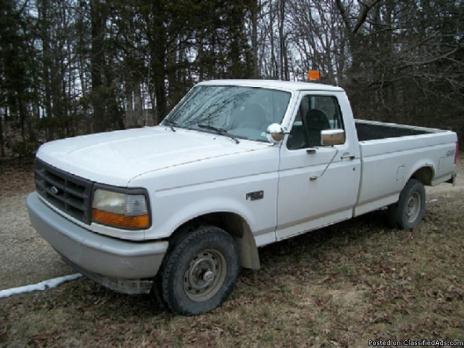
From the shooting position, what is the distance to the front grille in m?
3.67

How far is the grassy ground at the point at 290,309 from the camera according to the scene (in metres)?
3.80

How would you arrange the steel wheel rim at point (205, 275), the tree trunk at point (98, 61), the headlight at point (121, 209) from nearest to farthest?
the headlight at point (121, 209) < the steel wheel rim at point (205, 275) < the tree trunk at point (98, 61)

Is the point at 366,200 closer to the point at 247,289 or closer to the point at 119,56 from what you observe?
the point at 247,289

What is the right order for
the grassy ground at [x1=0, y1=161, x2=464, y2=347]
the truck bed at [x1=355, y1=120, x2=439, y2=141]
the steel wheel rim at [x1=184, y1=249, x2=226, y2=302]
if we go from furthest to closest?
the truck bed at [x1=355, y1=120, x2=439, y2=141]
the steel wheel rim at [x1=184, y1=249, x2=226, y2=302]
the grassy ground at [x1=0, y1=161, x2=464, y2=347]

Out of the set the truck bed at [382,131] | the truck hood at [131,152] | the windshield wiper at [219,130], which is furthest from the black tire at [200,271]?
the truck bed at [382,131]

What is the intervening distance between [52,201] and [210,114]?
1.81 meters

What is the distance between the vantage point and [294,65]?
21.3 metres

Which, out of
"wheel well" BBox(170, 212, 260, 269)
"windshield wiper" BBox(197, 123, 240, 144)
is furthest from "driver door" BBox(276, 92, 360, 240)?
"windshield wiper" BBox(197, 123, 240, 144)

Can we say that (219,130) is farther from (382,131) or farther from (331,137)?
(382,131)

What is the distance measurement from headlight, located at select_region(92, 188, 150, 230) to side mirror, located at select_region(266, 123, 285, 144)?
1.41 meters

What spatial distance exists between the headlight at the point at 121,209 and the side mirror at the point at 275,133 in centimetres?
141

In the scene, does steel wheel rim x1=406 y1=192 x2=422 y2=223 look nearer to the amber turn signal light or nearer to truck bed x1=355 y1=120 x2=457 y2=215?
truck bed x1=355 y1=120 x2=457 y2=215

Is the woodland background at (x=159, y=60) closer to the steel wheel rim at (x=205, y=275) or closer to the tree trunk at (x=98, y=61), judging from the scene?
the tree trunk at (x=98, y=61)

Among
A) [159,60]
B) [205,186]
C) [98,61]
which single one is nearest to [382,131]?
[205,186]
